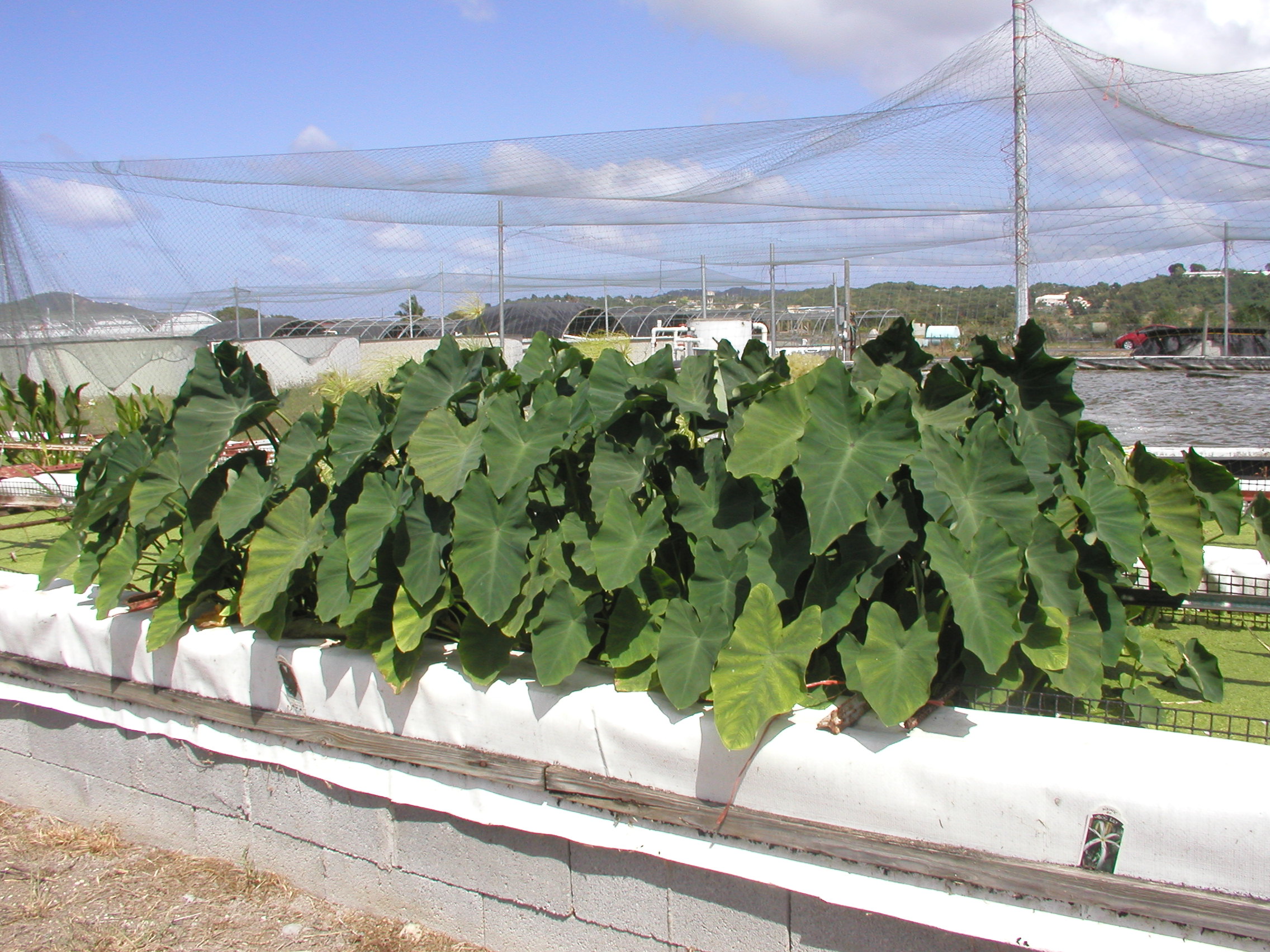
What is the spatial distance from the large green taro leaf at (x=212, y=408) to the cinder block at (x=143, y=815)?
99 cm

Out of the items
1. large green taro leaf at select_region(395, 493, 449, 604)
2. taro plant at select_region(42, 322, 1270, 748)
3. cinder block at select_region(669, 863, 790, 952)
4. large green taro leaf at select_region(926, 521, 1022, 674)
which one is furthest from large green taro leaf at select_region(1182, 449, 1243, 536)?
large green taro leaf at select_region(395, 493, 449, 604)

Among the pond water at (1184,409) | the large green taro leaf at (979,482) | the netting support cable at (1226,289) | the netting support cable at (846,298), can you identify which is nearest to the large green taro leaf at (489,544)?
the large green taro leaf at (979,482)

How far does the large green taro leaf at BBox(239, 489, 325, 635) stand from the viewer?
A: 96.3 inches

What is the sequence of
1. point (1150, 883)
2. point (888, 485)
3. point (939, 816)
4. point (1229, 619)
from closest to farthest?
point (1150, 883)
point (939, 816)
point (888, 485)
point (1229, 619)

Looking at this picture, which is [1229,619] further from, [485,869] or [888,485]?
[485,869]

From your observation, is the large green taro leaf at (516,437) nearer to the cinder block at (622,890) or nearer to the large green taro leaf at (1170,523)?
the cinder block at (622,890)

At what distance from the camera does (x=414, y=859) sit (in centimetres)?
235

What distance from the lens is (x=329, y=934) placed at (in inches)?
93.0

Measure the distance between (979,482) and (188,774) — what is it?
7.52 feet

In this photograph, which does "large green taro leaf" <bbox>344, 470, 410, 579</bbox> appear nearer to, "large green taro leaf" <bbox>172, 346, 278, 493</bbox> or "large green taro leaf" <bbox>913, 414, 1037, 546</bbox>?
"large green taro leaf" <bbox>172, 346, 278, 493</bbox>

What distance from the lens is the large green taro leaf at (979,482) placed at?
1.89 metres

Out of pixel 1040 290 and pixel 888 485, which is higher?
pixel 1040 290

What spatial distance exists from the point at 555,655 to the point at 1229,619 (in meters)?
2.70

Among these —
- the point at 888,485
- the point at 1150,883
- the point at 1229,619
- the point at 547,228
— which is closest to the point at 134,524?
the point at 888,485
